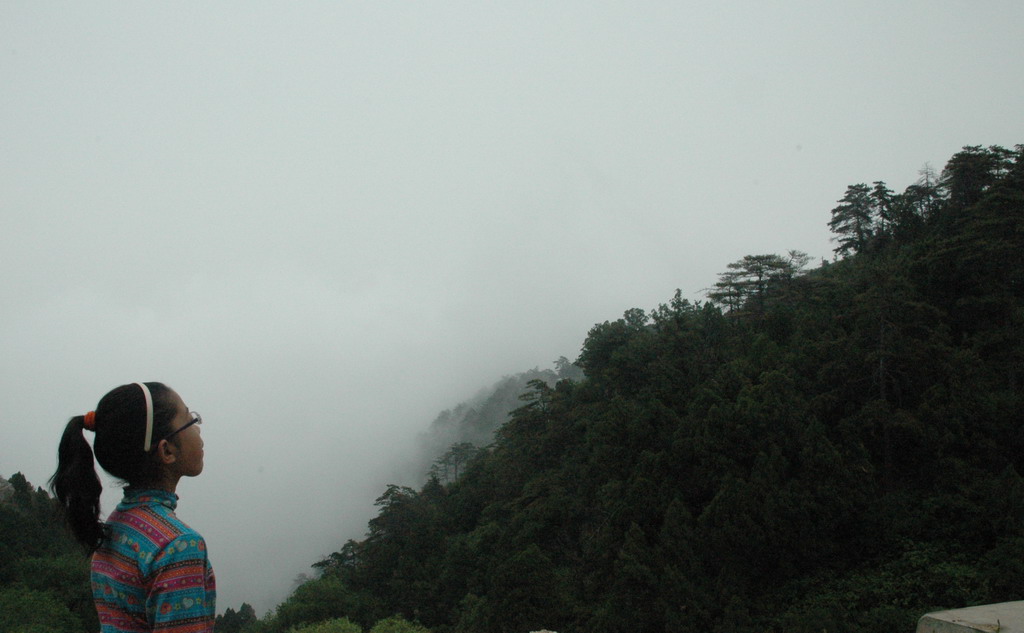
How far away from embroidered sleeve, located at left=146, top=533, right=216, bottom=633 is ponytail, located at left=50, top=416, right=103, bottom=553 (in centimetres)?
27

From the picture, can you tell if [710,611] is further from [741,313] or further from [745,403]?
[741,313]

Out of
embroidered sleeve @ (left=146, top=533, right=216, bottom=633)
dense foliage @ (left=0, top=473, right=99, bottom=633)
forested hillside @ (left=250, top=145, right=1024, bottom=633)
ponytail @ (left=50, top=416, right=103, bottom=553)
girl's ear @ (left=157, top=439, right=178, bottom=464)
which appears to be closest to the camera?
embroidered sleeve @ (left=146, top=533, right=216, bottom=633)

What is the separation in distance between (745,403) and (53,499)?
624 inches

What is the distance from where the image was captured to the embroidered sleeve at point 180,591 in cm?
140

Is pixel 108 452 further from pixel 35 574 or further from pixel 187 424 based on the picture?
pixel 35 574

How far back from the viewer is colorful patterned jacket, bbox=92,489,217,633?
141 centimetres

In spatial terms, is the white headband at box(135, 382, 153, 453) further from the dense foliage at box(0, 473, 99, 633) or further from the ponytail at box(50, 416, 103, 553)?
the dense foliage at box(0, 473, 99, 633)

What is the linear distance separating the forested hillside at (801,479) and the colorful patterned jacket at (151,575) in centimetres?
1184

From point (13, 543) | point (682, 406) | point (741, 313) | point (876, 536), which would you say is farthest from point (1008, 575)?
point (13, 543)

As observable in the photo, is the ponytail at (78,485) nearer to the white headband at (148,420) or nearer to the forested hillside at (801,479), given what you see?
the white headband at (148,420)

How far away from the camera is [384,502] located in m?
29.3

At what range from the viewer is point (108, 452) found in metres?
1.61

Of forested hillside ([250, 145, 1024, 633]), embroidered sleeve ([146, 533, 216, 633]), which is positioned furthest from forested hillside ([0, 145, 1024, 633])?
embroidered sleeve ([146, 533, 216, 633])

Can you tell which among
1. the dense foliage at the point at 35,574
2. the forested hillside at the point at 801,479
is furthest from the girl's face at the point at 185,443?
the dense foliage at the point at 35,574
